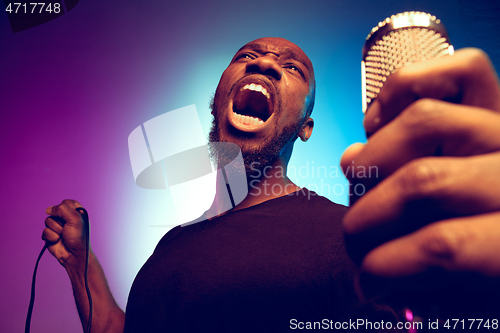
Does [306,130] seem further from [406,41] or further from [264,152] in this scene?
[406,41]

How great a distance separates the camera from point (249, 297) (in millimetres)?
708

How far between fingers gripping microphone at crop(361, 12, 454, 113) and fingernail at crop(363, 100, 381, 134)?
0.08 metres

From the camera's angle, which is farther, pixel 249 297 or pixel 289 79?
pixel 289 79

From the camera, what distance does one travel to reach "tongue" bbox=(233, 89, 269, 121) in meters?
1.31

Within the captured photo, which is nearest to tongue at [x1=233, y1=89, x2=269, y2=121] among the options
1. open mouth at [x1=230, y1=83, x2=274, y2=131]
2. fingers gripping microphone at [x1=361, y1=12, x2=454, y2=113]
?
open mouth at [x1=230, y1=83, x2=274, y2=131]

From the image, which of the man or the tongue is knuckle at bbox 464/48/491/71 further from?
the tongue

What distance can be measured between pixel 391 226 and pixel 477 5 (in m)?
1.95

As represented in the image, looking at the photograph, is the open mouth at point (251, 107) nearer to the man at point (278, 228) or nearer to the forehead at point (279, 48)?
the man at point (278, 228)

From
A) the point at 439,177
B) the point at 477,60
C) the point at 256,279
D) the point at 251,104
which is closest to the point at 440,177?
the point at 439,177

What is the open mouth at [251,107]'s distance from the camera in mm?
1265

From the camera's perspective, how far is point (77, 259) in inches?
46.1

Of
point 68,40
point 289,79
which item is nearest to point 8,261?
point 68,40

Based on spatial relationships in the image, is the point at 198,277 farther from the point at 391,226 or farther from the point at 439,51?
the point at 439,51

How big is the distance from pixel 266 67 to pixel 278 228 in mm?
894
